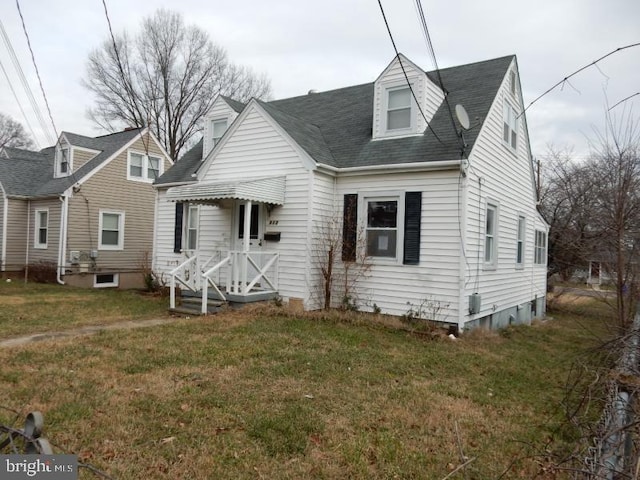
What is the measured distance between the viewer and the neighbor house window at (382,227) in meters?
9.99

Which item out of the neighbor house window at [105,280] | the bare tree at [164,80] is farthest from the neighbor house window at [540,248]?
the bare tree at [164,80]

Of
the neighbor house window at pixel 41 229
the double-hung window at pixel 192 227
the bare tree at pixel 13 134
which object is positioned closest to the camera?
the double-hung window at pixel 192 227

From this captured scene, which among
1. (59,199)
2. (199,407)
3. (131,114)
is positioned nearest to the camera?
(199,407)

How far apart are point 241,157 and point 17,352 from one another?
6.55m

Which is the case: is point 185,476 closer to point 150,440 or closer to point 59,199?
point 150,440

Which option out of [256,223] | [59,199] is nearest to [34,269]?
[59,199]

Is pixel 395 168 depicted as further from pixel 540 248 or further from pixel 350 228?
pixel 540 248

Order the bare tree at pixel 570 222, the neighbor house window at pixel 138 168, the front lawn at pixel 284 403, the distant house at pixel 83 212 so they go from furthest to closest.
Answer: the neighbor house window at pixel 138 168 < the bare tree at pixel 570 222 < the distant house at pixel 83 212 < the front lawn at pixel 284 403

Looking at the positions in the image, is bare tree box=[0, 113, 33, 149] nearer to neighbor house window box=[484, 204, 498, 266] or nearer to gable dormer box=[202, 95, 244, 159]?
gable dormer box=[202, 95, 244, 159]

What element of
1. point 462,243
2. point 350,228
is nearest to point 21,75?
point 350,228

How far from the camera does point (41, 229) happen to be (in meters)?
17.7

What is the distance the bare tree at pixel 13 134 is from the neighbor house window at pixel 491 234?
123ft

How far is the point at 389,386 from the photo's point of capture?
552 cm

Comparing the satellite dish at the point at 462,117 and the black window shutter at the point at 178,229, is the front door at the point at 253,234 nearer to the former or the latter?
the black window shutter at the point at 178,229
